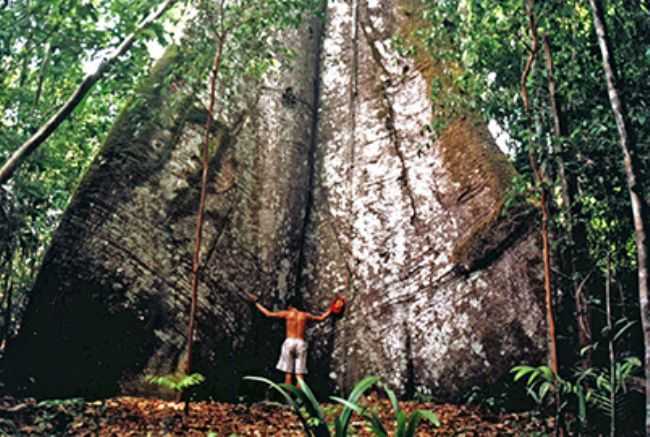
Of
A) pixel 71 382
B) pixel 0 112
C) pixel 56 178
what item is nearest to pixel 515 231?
pixel 71 382

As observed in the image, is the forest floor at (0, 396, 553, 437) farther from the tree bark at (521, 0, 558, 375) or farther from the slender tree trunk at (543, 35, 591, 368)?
the slender tree trunk at (543, 35, 591, 368)

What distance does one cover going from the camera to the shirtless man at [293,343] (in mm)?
3928

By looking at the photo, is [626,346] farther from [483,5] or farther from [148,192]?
[148,192]

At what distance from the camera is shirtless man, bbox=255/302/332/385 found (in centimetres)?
393

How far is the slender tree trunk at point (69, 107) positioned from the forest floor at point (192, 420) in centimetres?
135

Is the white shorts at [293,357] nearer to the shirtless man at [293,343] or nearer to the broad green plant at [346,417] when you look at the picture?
the shirtless man at [293,343]

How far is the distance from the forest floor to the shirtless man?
29 centimetres

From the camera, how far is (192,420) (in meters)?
3.27

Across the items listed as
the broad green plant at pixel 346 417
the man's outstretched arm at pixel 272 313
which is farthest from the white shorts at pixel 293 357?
the broad green plant at pixel 346 417

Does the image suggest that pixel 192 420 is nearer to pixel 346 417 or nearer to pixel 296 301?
pixel 346 417

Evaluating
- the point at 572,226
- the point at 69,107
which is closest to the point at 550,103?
the point at 572,226

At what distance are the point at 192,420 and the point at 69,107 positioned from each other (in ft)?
6.47

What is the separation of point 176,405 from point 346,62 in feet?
13.0

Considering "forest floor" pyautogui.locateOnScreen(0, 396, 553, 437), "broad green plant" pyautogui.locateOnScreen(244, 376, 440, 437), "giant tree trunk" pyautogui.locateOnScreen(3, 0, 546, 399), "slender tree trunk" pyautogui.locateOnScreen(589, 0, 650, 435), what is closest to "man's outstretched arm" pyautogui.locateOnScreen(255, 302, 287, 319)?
"giant tree trunk" pyautogui.locateOnScreen(3, 0, 546, 399)
